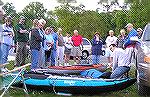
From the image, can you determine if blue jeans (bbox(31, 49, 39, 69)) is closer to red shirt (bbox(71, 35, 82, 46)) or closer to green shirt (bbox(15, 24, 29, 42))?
green shirt (bbox(15, 24, 29, 42))

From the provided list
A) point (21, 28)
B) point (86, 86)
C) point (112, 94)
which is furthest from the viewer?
point (21, 28)

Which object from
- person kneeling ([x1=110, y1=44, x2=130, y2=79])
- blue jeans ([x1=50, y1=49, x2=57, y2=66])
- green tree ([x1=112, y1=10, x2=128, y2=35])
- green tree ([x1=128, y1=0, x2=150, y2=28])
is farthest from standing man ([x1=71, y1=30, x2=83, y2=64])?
person kneeling ([x1=110, y1=44, x2=130, y2=79])

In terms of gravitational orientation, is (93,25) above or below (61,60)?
above

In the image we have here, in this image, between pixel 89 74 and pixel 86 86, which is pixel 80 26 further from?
pixel 86 86

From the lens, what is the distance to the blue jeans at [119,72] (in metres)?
7.38

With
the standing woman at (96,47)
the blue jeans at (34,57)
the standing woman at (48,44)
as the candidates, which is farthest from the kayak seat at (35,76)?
the standing woman at (96,47)

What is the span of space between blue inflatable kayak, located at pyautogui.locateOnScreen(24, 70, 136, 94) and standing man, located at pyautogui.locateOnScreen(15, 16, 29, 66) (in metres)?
3.19

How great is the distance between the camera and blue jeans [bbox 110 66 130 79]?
7379 millimetres

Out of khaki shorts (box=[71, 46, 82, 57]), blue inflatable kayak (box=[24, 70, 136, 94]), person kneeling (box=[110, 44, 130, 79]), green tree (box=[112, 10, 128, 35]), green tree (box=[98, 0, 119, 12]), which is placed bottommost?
blue inflatable kayak (box=[24, 70, 136, 94])

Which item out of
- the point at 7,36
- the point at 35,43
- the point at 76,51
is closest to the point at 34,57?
the point at 35,43

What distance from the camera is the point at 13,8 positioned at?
11.1m

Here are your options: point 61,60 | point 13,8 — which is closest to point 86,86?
point 13,8

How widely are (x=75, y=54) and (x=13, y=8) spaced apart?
347 centimetres

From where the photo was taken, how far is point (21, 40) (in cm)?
1082
